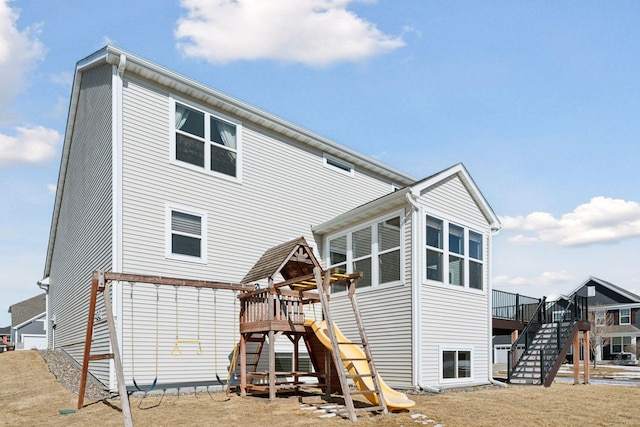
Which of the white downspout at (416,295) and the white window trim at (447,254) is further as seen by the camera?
the white window trim at (447,254)

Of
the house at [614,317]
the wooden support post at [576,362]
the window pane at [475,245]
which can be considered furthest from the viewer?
the house at [614,317]

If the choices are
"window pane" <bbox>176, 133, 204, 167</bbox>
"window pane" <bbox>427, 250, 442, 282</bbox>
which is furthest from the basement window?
"window pane" <bbox>176, 133, 204, 167</bbox>

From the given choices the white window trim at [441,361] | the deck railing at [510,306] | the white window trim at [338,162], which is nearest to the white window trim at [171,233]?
the white window trim at [338,162]

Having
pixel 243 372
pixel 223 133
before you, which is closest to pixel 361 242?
pixel 223 133

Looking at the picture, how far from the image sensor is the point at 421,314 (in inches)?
559

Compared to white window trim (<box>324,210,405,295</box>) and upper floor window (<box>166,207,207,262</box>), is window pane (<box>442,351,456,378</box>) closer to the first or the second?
white window trim (<box>324,210,405,295</box>)

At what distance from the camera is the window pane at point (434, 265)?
48.8 feet

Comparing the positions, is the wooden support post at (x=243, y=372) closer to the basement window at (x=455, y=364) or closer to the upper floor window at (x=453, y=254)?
the upper floor window at (x=453, y=254)

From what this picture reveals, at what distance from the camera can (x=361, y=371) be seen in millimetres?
11539

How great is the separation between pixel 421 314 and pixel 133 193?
25.1ft

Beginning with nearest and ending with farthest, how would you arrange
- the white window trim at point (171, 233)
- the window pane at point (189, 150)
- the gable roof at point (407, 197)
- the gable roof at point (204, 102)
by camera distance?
1. the gable roof at point (204, 102)
2. the white window trim at point (171, 233)
3. the window pane at point (189, 150)
4. the gable roof at point (407, 197)

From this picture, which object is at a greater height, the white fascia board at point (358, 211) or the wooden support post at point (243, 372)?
the white fascia board at point (358, 211)

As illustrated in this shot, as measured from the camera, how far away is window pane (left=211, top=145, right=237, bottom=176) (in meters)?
15.1

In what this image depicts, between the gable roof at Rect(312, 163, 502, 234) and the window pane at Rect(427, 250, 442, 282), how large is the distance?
161 cm
